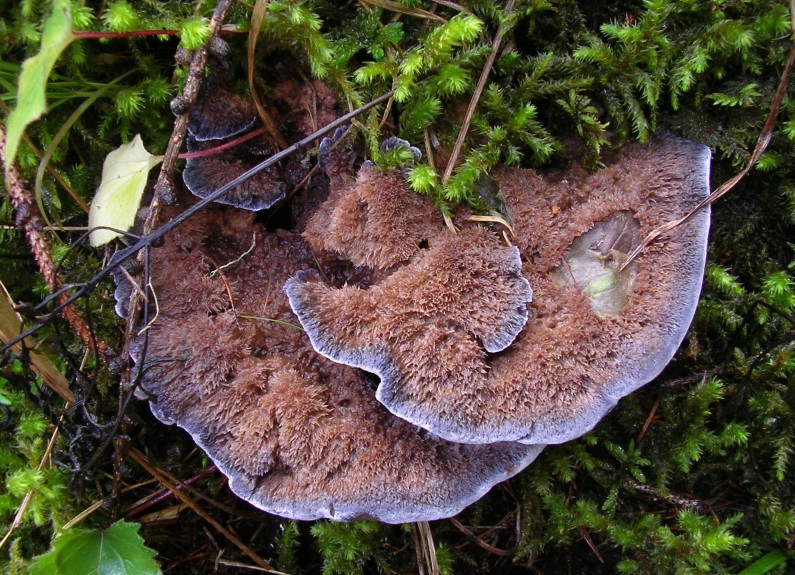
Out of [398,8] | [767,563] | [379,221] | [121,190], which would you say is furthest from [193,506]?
[767,563]

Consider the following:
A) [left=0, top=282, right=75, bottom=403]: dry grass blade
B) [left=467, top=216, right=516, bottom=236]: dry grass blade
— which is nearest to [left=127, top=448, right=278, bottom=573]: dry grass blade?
[left=0, top=282, right=75, bottom=403]: dry grass blade

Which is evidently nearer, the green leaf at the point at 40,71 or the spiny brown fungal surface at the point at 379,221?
the green leaf at the point at 40,71

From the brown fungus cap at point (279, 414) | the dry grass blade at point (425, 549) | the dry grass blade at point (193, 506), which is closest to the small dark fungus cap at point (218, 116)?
the brown fungus cap at point (279, 414)

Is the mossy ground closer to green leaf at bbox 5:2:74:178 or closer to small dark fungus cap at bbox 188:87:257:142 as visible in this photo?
small dark fungus cap at bbox 188:87:257:142

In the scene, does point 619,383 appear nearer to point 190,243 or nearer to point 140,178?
point 190,243

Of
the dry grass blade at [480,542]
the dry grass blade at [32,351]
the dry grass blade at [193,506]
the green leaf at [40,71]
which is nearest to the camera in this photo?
the green leaf at [40,71]

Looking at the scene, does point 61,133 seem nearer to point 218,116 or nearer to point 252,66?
point 218,116

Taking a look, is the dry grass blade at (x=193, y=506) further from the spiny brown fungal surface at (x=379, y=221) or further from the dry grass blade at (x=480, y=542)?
the spiny brown fungal surface at (x=379, y=221)
